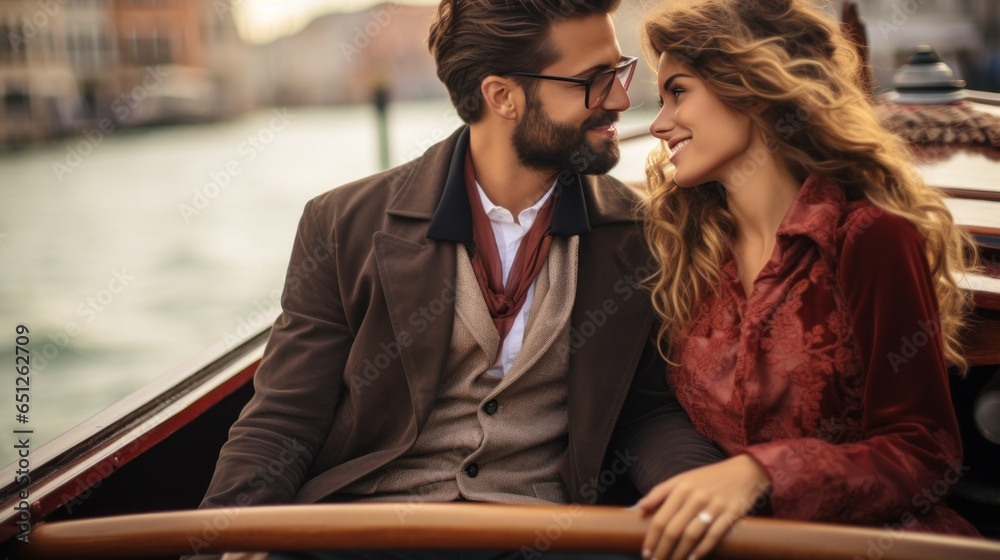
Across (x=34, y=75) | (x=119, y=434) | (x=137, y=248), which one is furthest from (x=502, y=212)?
Answer: (x=34, y=75)

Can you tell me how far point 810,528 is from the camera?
53.5 inches

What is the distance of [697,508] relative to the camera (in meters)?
1.47

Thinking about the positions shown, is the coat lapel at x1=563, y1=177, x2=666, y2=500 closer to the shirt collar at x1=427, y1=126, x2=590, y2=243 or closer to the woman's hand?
the shirt collar at x1=427, y1=126, x2=590, y2=243

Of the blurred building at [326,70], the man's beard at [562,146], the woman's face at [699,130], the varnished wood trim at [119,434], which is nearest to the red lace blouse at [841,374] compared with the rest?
the woman's face at [699,130]

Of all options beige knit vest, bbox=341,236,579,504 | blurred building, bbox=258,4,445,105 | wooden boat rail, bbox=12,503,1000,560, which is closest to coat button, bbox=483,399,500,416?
beige knit vest, bbox=341,236,579,504

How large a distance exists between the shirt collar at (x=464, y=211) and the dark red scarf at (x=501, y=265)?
33 millimetres

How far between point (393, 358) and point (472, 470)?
305mm

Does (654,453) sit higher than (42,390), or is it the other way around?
(654,453)

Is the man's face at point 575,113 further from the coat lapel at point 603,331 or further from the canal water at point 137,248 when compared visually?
the canal water at point 137,248

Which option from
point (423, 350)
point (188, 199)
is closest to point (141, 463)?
point (423, 350)

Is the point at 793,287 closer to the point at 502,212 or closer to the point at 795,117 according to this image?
the point at 795,117

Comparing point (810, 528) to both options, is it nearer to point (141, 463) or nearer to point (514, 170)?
point (514, 170)

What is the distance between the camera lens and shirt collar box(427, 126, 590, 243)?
2098 millimetres

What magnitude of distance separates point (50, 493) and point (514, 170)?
4.16 ft
